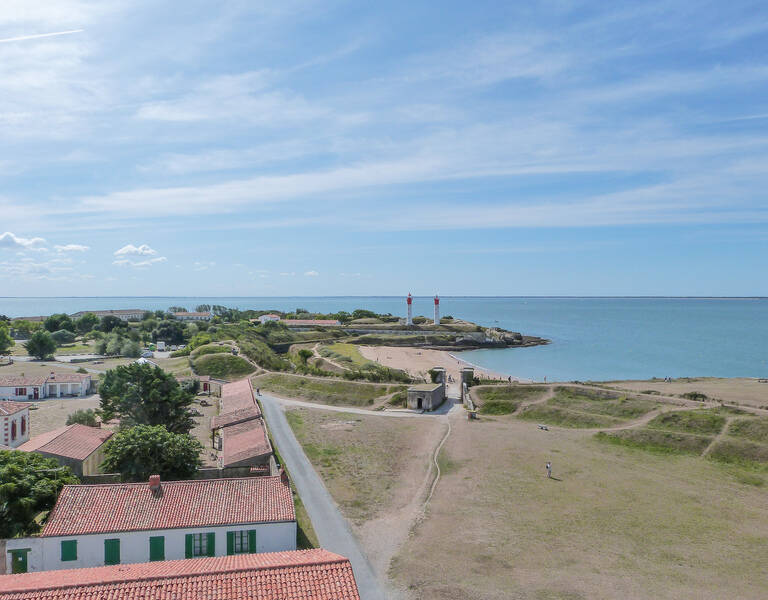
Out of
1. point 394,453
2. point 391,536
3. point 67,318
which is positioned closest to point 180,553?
point 391,536

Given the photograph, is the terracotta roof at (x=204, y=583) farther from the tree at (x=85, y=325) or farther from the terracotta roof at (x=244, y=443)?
the tree at (x=85, y=325)

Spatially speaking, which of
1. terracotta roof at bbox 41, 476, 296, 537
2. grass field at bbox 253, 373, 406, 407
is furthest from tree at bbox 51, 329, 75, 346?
terracotta roof at bbox 41, 476, 296, 537

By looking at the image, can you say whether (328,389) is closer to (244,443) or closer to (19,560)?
(244,443)

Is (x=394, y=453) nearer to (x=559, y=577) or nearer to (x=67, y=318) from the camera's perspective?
(x=559, y=577)

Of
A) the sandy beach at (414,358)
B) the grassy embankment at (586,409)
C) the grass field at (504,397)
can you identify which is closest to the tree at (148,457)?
the grass field at (504,397)

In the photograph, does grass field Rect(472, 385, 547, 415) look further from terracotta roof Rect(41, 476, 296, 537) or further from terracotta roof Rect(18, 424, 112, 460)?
terracotta roof Rect(18, 424, 112, 460)

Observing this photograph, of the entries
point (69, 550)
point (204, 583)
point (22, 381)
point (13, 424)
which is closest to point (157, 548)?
point (69, 550)

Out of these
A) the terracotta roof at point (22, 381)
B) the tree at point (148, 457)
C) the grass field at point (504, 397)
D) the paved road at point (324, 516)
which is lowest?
the paved road at point (324, 516)
